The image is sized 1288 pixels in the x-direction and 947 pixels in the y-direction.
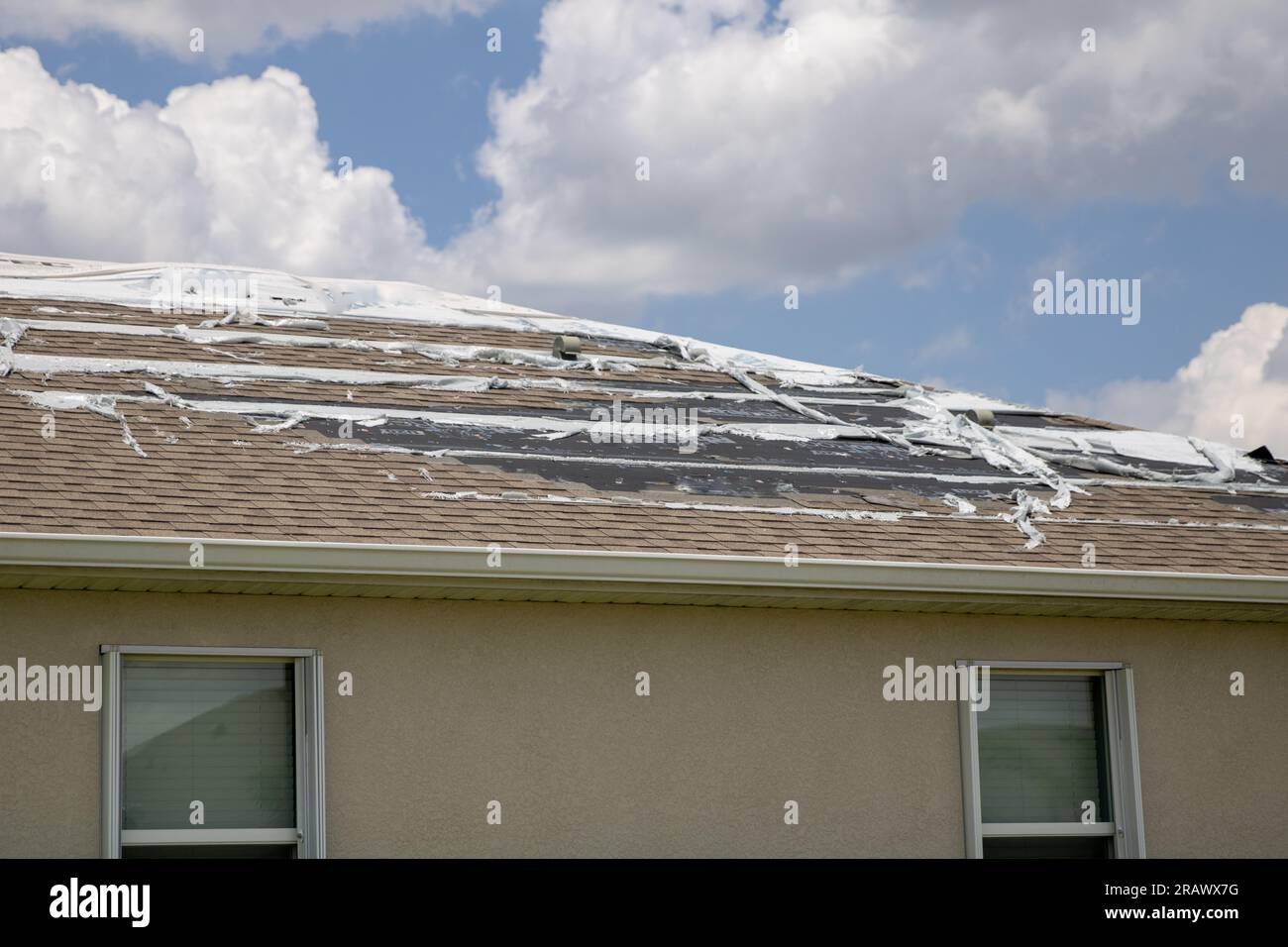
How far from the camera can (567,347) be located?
444 inches

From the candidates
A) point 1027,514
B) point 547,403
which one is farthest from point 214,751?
point 1027,514

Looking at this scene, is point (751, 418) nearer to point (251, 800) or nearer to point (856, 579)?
point (856, 579)

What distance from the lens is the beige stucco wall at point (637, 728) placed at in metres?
6.89

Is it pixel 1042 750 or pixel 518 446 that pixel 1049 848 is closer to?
pixel 1042 750

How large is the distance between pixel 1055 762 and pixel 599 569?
2.91m

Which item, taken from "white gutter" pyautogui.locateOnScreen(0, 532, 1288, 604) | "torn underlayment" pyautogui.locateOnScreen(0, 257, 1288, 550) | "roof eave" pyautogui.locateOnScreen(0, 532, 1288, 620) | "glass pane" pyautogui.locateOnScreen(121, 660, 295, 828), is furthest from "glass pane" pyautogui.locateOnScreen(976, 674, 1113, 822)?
"glass pane" pyautogui.locateOnScreen(121, 660, 295, 828)

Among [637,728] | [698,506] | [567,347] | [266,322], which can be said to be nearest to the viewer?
[637,728]

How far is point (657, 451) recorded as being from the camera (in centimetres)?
934

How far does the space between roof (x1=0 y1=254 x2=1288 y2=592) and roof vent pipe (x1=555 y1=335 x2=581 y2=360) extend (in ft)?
0.26

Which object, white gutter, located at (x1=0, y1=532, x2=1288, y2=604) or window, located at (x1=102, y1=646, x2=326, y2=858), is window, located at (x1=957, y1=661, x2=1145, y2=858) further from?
window, located at (x1=102, y1=646, x2=326, y2=858)

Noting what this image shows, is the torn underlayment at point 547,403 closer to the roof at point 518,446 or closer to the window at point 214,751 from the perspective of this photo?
the roof at point 518,446

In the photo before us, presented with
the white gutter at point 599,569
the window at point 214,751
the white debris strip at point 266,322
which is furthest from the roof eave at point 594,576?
the white debris strip at point 266,322

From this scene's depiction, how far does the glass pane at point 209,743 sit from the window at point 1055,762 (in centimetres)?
355
